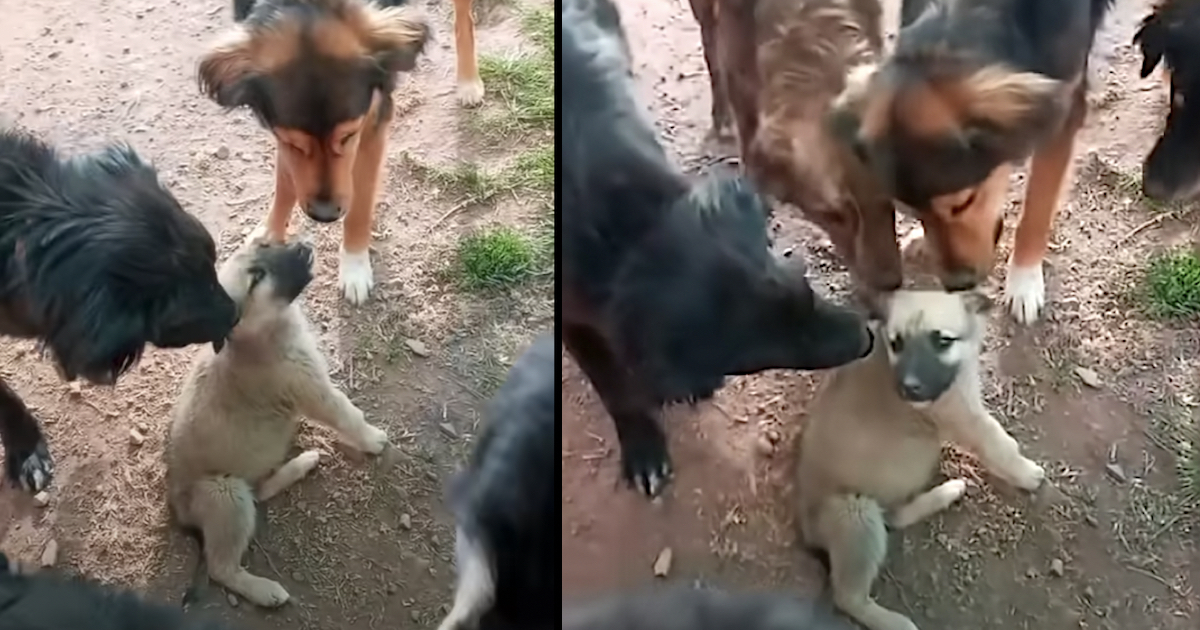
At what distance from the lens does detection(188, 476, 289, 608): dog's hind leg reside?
43.4 inches

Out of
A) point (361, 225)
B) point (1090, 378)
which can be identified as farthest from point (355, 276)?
point (1090, 378)

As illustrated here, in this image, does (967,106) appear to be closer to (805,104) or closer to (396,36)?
(805,104)

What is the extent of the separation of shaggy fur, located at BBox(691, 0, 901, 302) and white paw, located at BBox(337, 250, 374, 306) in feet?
1.08

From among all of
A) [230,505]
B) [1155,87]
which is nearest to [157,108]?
[230,505]

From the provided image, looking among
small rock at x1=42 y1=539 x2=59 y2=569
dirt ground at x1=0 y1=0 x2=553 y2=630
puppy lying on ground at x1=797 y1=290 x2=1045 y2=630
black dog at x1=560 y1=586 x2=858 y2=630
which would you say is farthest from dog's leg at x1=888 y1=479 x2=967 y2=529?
small rock at x1=42 y1=539 x2=59 y2=569

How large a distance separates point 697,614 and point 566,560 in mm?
126

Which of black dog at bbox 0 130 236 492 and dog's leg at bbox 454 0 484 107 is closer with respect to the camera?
black dog at bbox 0 130 236 492

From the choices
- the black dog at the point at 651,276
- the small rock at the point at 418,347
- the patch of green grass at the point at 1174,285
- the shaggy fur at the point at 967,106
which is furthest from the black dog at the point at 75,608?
the patch of green grass at the point at 1174,285

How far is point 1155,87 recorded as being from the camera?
107 cm

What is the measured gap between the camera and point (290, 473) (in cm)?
112

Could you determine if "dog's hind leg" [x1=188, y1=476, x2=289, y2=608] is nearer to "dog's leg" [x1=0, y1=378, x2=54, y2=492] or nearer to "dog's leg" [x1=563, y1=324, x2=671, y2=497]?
"dog's leg" [x1=0, y1=378, x2=54, y2=492]

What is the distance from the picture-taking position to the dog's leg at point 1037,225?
1.08 metres

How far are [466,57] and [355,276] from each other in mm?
222

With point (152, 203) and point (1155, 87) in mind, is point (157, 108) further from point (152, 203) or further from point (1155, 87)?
point (1155, 87)
